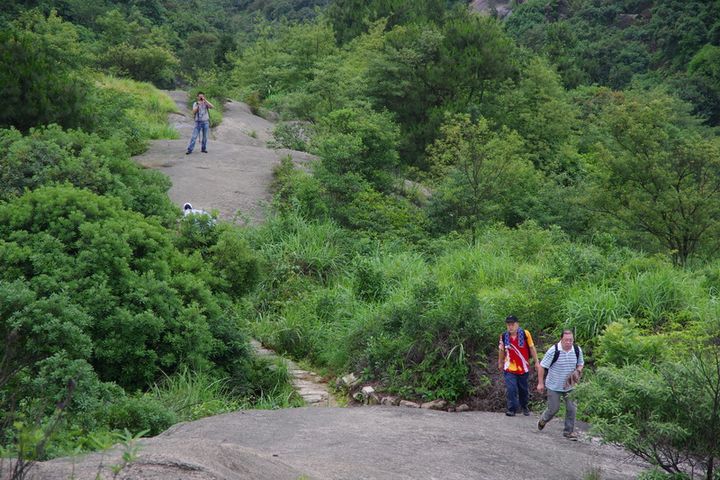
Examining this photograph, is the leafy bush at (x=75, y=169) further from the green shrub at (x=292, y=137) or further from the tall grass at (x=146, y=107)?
the green shrub at (x=292, y=137)

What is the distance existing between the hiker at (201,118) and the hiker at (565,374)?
1315 cm

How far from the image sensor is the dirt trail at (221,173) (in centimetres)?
1842

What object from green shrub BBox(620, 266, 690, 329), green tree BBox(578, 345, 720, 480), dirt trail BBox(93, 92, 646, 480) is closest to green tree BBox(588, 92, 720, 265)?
green shrub BBox(620, 266, 690, 329)

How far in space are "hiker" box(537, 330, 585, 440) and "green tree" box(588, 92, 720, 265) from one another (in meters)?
9.30

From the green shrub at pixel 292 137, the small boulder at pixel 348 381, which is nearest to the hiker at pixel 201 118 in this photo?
the green shrub at pixel 292 137

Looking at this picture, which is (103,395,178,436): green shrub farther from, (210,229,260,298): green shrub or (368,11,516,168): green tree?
(368,11,516,168): green tree

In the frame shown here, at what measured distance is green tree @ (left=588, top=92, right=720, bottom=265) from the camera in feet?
58.2

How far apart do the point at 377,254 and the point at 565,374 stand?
8.38m

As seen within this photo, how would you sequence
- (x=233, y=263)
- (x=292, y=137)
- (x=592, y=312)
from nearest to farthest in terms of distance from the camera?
(x=592, y=312) < (x=233, y=263) < (x=292, y=137)

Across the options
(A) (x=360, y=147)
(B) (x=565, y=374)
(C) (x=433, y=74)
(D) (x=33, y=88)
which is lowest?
(B) (x=565, y=374)

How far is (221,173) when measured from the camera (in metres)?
20.2

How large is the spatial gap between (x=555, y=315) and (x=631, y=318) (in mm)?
1263

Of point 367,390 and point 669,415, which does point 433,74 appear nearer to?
point 367,390

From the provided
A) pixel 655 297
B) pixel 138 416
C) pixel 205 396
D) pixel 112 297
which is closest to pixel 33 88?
pixel 112 297
